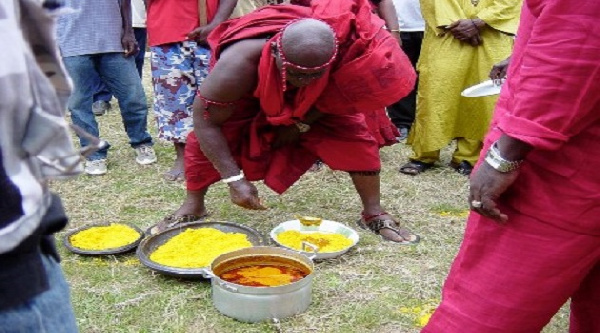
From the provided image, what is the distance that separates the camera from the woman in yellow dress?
4508 mm

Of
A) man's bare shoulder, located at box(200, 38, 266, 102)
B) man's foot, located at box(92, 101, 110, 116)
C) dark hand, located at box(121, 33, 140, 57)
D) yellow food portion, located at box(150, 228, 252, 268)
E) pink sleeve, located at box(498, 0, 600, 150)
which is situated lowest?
man's foot, located at box(92, 101, 110, 116)

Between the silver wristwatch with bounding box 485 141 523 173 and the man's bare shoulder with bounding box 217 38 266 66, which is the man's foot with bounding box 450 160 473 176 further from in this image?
the silver wristwatch with bounding box 485 141 523 173

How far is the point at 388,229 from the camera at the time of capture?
371cm

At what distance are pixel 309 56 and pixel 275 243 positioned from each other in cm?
103

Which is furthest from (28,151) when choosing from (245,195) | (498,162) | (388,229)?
(388,229)

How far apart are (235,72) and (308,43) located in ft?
1.34

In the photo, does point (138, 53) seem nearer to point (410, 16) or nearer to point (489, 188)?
point (410, 16)

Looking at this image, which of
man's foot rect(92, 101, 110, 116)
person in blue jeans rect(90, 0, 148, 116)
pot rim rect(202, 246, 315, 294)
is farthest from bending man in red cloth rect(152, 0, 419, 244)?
man's foot rect(92, 101, 110, 116)

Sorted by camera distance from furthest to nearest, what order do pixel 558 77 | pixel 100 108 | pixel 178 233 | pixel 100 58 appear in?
pixel 100 108
pixel 100 58
pixel 178 233
pixel 558 77

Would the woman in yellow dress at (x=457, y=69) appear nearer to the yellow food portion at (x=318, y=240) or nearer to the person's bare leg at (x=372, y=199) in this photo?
the person's bare leg at (x=372, y=199)

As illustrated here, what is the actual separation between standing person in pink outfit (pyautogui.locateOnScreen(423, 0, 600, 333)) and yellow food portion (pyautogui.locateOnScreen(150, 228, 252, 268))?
1.57 metres

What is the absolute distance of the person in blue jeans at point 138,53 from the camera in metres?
5.66

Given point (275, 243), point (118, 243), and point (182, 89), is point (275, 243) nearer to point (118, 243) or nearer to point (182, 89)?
point (118, 243)

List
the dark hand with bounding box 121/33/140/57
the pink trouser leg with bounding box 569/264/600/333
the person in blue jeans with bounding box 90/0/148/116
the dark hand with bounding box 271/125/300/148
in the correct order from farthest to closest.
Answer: the person in blue jeans with bounding box 90/0/148/116 → the dark hand with bounding box 121/33/140/57 → the dark hand with bounding box 271/125/300/148 → the pink trouser leg with bounding box 569/264/600/333
